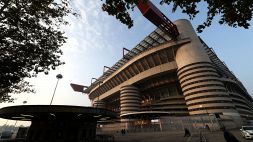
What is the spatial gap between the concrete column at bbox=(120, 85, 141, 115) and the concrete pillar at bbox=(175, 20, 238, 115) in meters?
21.0

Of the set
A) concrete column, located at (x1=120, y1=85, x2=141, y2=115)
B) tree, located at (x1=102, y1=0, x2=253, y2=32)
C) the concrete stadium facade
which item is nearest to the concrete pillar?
the concrete stadium facade

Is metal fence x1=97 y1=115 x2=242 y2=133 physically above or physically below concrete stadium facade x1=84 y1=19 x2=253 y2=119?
Answer: below

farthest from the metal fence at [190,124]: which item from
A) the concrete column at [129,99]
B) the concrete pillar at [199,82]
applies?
the concrete column at [129,99]

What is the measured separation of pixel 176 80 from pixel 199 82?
43.1 feet

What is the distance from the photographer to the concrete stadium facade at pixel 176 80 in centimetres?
4484

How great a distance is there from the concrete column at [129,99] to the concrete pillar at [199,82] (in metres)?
21.0

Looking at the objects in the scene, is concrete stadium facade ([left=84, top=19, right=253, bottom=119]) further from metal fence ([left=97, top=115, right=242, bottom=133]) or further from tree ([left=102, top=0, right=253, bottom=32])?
tree ([left=102, top=0, right=253, bottom=32])

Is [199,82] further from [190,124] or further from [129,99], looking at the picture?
[129,99]

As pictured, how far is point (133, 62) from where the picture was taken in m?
63.3

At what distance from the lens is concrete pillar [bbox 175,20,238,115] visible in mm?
43250

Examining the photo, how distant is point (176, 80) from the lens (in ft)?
195

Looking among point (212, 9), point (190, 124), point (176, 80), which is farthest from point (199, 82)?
point (212, 9)

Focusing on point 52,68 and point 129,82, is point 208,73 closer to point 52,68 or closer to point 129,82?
point 129,82

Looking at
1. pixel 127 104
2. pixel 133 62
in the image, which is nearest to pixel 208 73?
pixel 133 62
